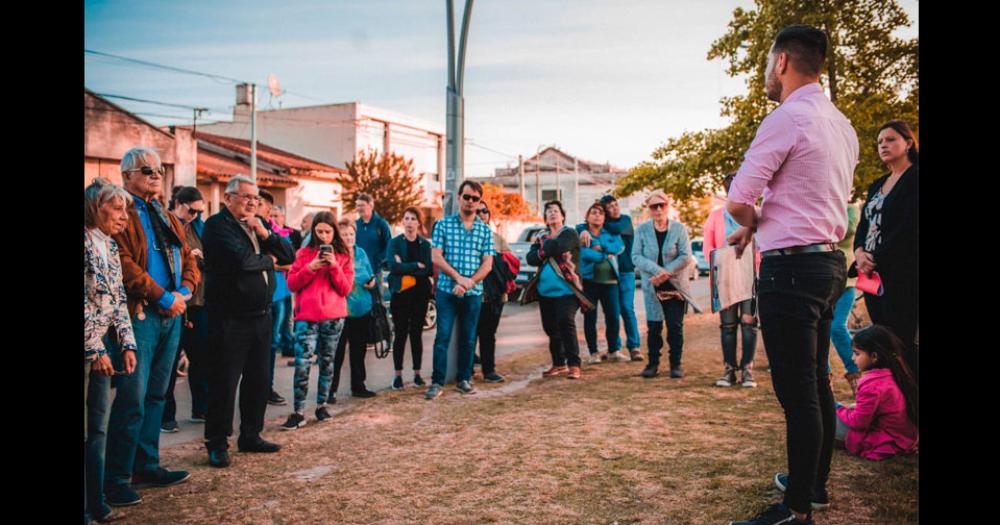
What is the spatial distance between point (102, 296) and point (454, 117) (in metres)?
5.24

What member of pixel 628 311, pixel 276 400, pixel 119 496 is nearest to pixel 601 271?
pixel 628 311

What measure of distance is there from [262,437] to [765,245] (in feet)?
13.2

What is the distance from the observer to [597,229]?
29.2 feet

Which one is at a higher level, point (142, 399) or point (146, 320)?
point (146, 320)

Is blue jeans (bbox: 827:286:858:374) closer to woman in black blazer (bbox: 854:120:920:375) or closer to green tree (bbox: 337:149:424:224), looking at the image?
woman in black blazer (bbox: 854:120:920:375)

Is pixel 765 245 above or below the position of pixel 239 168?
below

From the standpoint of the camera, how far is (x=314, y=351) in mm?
6223

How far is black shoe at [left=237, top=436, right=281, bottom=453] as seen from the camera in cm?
520

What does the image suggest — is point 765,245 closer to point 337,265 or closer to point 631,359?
point 337,265

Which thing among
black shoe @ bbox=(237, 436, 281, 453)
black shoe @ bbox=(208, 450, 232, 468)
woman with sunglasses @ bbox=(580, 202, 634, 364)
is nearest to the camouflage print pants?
black shoe @ bbox=(237, 436, 281, 453)

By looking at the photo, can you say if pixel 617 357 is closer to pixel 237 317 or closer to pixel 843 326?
pixel 843 326

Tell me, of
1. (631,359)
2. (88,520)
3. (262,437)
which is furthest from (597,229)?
(88,520)

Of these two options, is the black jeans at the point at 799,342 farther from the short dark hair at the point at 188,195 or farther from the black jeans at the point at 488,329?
the short dark hair at the point at 188,195
